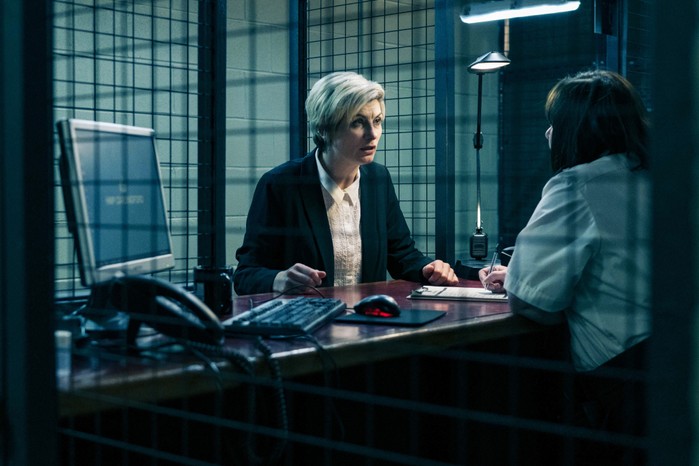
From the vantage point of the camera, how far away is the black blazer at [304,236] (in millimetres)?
2443

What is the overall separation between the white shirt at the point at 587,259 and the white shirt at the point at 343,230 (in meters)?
0.81

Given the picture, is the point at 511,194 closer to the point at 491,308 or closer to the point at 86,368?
the point at 491,308

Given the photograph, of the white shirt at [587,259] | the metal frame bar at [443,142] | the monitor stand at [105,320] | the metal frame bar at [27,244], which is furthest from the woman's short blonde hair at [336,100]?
the metal frame bar at [27,244]

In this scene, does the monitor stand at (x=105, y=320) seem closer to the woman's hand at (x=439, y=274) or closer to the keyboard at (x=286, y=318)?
the keyboard at (x=286, y=318)

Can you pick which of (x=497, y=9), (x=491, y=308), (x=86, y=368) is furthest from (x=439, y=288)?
(x=86, y=368)

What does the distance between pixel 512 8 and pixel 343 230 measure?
0.91 metres

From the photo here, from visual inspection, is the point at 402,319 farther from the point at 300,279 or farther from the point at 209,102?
the point at 209,102

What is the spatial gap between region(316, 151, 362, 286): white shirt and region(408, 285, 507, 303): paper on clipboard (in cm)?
36

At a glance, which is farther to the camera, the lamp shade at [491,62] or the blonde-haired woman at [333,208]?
the lamp shade at [491,62]

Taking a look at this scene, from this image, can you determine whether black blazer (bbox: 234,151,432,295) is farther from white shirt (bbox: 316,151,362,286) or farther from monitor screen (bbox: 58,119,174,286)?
monitor screen (bbox: 58,119,174,286)

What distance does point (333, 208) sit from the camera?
8.45 feet

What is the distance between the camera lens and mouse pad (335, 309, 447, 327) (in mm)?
1697

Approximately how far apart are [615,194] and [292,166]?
117 cm

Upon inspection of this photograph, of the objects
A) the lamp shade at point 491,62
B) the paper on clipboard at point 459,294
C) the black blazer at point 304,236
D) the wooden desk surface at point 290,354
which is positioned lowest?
the wooden desk surface at point 290,354
